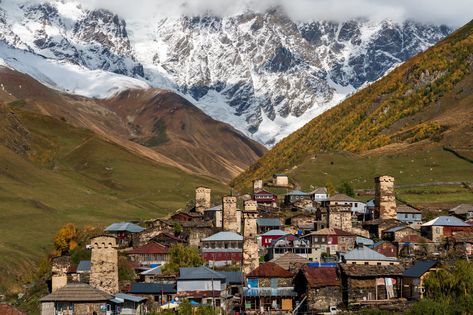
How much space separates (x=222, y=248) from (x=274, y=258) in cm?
715

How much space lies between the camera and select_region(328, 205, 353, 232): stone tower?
12381cm

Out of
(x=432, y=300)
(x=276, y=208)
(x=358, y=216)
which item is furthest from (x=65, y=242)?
(x=432, y=300)

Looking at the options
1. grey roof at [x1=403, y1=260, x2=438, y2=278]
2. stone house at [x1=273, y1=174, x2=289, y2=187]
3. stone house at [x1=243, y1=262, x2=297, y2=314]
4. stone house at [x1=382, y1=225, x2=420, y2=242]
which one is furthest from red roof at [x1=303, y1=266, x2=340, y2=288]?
stone house at [x1=273, y1=174, x2=289, y2=187]

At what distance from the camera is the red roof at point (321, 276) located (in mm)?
85250

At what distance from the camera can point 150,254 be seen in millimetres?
116312

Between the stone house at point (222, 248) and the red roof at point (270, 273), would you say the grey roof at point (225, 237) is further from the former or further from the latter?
the red roof at point (270, 273)

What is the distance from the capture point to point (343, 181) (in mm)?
192500

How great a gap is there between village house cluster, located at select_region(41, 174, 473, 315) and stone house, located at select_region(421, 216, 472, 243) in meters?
0.13

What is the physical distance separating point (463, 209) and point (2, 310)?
78719mm

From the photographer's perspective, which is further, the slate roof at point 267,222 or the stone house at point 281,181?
the stone house at point 281,181

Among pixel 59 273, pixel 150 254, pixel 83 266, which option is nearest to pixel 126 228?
pixel 150 254

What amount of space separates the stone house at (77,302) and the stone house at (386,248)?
36.1m

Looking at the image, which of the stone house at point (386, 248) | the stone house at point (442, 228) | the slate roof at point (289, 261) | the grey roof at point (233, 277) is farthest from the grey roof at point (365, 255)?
the stone house at point (442, 228)

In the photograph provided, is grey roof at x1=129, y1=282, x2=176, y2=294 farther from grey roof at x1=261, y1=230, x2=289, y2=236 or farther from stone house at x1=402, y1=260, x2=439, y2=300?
grey roof at x1=261, y1=230, x2=289, y2=236
